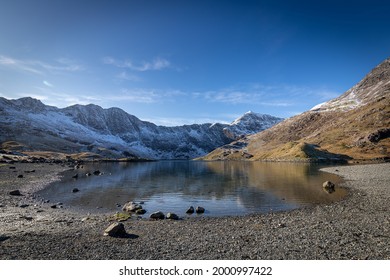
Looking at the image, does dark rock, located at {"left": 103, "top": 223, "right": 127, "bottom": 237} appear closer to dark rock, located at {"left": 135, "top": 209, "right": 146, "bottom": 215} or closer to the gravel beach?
the gravel beach

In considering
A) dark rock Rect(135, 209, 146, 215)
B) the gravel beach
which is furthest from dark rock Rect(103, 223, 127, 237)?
dark rock Rect(135, 209, 146, 215)

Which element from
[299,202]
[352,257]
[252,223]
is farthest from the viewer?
[299,202]

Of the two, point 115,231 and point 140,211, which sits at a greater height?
point 115,231

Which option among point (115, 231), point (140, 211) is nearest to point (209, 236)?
point (115, 231)

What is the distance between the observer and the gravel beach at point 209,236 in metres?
21.1

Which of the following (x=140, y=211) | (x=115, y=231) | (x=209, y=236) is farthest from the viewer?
(x=140, y=211)

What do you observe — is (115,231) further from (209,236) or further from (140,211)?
(140,211)

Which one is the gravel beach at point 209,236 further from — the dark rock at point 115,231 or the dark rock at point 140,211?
the dark rock at point 140,211

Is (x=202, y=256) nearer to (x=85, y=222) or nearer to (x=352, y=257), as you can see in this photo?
(x=352, y=257)

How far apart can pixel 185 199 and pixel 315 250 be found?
3384cm

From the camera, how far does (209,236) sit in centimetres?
2648

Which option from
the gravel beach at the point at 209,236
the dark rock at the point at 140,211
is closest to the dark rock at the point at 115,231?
the gravel beach at the point at 209,236

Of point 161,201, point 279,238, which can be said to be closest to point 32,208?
point 161,201

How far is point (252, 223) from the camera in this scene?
32.2 meters
